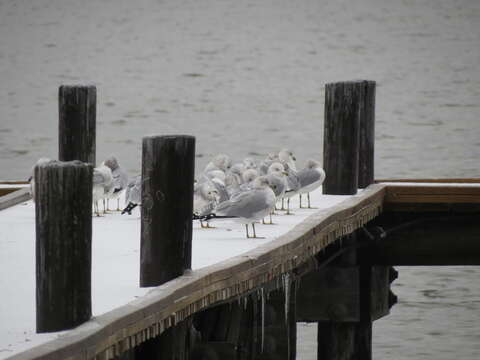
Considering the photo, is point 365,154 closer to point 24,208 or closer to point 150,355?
point 24,208

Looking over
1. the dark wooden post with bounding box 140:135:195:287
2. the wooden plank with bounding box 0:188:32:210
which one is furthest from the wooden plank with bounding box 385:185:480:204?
the dark wooden post with bounding box 140:135:195:287

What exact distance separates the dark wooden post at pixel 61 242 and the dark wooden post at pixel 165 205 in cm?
128

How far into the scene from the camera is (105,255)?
Answer: 917 cm

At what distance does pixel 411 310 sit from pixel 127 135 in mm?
22763

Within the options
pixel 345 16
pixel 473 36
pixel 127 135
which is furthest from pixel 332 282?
pixel 345 16

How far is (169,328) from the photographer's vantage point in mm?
7855

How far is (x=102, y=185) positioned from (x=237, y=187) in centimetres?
114

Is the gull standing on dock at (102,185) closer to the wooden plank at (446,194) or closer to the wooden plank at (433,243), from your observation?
the wooden plank at (433,243)

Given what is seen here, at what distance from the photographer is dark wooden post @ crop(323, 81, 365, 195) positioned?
12750mm

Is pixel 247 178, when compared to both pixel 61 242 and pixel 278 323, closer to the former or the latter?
pixel 278 323

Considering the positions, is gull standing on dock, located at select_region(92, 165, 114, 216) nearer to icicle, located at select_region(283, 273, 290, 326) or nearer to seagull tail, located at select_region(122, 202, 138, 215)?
seagull tail, located at select_region(122, 202, 138, 215)

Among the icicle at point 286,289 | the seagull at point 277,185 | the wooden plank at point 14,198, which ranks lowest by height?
the icicle at point 286,289

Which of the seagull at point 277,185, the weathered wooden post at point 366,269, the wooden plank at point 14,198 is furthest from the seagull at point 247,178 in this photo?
the wooden plank at point 14,198

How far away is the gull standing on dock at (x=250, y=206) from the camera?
10.0 metres
